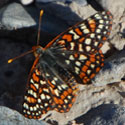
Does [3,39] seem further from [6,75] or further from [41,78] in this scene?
[41,78]

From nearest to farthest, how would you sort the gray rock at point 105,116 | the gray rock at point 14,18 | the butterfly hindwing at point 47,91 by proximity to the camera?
the gray rock at point 105,116 → the butterfly hindwing at point 47,91 → the gray rock at point 14,18

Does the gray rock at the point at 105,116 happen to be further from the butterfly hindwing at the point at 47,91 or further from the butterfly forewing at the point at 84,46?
the butterfly forewing at the point at 84,46

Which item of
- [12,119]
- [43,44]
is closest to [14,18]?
[43,44]

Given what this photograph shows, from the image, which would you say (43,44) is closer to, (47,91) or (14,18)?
(14,18)

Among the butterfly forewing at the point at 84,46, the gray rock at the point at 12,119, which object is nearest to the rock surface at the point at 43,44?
the gray rock at the point at 12,119

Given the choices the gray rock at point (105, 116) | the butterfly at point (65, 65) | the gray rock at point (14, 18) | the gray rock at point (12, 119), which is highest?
the gray rock at point (14, 18)

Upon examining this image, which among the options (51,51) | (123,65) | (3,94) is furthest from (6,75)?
(123,65)

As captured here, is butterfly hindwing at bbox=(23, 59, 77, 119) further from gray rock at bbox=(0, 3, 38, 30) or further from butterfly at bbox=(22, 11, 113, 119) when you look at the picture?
gray rock at bbox=(0, 3, 38, 30)
